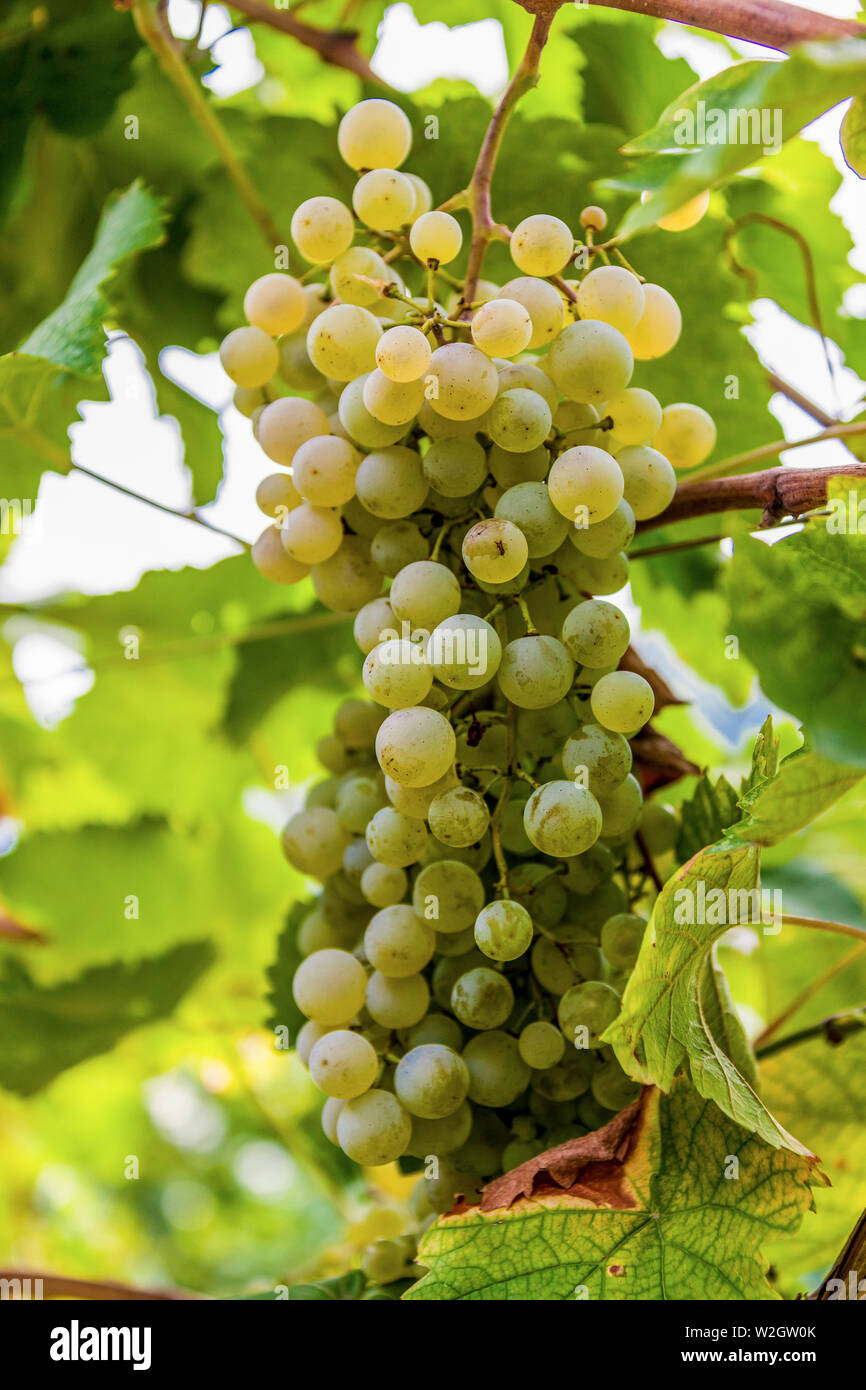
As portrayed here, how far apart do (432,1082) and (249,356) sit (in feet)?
1.22

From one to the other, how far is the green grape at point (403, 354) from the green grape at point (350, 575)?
0.35 feet

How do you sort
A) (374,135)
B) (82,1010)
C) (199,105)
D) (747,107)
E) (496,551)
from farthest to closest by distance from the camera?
(82,1010), (199,105), (374,135), (496,551), (747,107)

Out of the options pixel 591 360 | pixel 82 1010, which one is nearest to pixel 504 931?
pixel 591 360

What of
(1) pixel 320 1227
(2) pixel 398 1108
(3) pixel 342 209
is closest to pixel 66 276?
A: (3) pixel 342 209

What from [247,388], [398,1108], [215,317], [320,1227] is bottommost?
[320,1227]

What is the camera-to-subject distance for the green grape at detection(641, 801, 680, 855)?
58cm

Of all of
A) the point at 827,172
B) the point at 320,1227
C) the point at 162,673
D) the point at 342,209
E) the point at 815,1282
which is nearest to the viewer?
the point at 342,209

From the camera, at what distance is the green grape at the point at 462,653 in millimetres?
449

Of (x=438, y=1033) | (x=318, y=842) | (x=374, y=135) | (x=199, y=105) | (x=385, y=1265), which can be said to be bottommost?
(x=385, y=1265)

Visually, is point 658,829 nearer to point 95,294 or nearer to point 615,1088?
Answer: point 615,1088

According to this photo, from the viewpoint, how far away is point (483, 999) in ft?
1.64

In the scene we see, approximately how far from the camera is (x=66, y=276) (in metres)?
0.92
